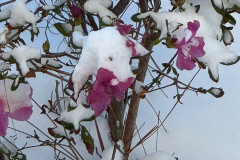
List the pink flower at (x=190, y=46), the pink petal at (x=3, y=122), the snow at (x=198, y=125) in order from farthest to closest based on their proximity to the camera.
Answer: the snow at (x=198, y=125), the pink petal at (x=3, y=122), the pink flower at (x=190, y=46)

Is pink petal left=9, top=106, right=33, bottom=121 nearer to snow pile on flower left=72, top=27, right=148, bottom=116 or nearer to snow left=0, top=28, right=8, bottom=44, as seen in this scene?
snow left=0, top=28, right=8, bottom=44

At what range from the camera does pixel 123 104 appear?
1.25 m

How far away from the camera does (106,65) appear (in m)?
0.65

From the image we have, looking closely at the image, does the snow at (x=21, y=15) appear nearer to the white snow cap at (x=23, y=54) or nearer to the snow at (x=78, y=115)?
the white snow cap at (x=23, y=54)

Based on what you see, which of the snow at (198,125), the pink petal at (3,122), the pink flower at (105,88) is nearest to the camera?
the pink flower at (105,88)

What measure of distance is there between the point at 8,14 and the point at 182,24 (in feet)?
1.30

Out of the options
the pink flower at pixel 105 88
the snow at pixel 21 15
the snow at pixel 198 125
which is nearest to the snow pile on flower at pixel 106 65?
the pink flower at pixel 105 88

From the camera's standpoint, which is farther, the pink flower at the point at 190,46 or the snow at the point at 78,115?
the snow at the point at 78,115

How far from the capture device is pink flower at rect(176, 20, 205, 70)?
764 millimetres

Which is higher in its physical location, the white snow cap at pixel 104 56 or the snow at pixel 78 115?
the white snow cap at pixel 104 56

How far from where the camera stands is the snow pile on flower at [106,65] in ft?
2.12

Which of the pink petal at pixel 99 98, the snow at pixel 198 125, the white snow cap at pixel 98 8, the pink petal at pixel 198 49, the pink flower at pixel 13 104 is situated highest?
the white snow cap at pixel 98 8

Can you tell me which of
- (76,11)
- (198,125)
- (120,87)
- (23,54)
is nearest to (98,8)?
(76,11)

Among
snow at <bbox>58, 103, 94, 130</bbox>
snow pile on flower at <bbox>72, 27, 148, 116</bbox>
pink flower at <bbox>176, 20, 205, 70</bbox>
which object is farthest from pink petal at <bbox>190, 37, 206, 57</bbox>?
snow at <bbox>58, 103, 94, 130</bbox>
